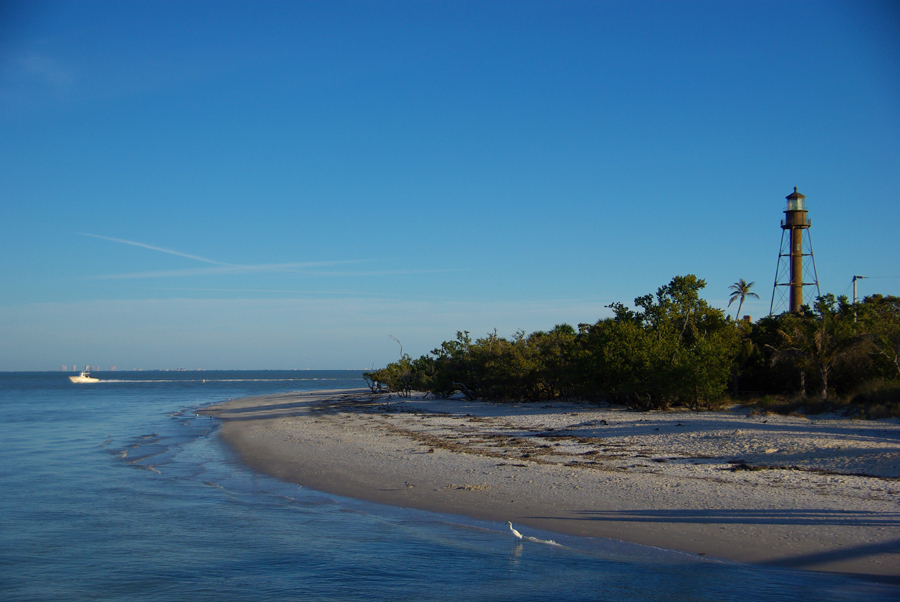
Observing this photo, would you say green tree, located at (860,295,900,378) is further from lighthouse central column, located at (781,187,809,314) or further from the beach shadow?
the beach shadow

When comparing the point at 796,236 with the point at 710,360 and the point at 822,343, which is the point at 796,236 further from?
the point at 710,360

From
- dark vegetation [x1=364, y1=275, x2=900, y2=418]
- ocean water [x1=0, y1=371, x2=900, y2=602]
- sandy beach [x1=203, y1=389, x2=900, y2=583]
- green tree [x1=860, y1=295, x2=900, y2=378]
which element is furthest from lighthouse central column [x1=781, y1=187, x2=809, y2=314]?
ocean water [x1=0, y1=371, x2=900, y2=602]

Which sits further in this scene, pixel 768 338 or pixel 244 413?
pixel 244 413

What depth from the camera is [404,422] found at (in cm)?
2712

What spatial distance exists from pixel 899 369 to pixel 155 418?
35.3m

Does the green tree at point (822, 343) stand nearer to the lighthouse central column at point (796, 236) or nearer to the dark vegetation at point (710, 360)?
the dark vegetation at point (710, 360)

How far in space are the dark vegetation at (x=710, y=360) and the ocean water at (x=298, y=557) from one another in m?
15.8

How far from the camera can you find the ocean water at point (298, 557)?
24.4ft

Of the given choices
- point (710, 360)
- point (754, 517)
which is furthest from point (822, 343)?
point (754, 517)

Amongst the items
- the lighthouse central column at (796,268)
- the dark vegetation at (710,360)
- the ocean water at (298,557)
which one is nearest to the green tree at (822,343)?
the dark vegetation at (710,360)

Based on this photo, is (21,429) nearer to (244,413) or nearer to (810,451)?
(244,413)

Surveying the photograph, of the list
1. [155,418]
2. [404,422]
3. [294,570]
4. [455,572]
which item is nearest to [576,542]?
[455,572]

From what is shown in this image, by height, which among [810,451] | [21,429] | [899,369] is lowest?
[21,429]

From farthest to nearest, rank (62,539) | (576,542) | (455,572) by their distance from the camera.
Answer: (62,539)
(576,542)
(455,572)
